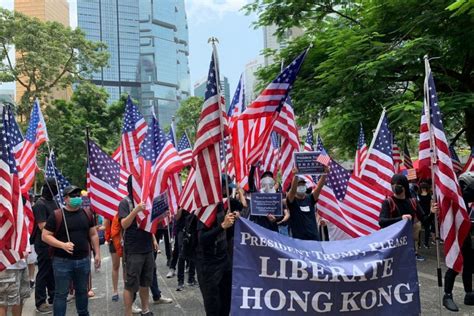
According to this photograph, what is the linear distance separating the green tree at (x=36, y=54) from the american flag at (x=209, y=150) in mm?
22746

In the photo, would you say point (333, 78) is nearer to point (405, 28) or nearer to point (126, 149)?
point (405, 28)

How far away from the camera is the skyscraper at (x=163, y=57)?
5256 inches

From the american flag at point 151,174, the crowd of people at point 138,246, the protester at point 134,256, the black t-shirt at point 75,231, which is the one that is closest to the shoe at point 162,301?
the crowd of people at point 138,246

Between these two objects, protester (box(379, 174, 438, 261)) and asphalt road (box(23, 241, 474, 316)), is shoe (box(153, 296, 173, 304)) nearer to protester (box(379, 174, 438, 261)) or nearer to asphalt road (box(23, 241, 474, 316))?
asphalt road (box(23, 241, 474, 316))

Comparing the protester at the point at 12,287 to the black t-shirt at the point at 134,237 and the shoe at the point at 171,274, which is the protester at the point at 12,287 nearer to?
the black t-shirt at the point at 134,237

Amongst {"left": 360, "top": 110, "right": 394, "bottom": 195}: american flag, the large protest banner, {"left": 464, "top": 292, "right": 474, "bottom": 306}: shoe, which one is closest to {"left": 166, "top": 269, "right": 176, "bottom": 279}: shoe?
{"left": 360, "top": 110, "right": 394, "bottom": 195}: american flag

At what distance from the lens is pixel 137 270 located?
6.49 metres

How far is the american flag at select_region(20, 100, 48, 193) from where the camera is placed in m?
8.69

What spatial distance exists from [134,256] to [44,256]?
6.98 ft

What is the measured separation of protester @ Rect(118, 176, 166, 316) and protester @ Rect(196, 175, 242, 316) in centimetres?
142

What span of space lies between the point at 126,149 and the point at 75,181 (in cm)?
2124

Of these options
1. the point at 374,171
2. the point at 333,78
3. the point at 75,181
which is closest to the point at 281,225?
the point at 374,171

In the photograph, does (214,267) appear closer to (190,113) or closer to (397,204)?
(397,204)

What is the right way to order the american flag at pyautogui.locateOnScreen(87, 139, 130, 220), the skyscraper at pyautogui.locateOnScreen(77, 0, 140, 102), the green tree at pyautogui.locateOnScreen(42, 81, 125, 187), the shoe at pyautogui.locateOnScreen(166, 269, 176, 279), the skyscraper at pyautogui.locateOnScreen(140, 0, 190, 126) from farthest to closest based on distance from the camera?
the skyscraper at pyautogui.locateOnScreen(140, 0, 190, 126) < the skyscraper at pyautogui.locateOnScreen(77, 0, 140, 102) < the green tree at pyautogui.locateOnScreen(42, 81, 125, 187) < the shoe at pyautogui.locateOnScreen(166, 269, 176, 279) < the american flag at pyautogui.locateOnScreen(87, 139, 130, 220)
